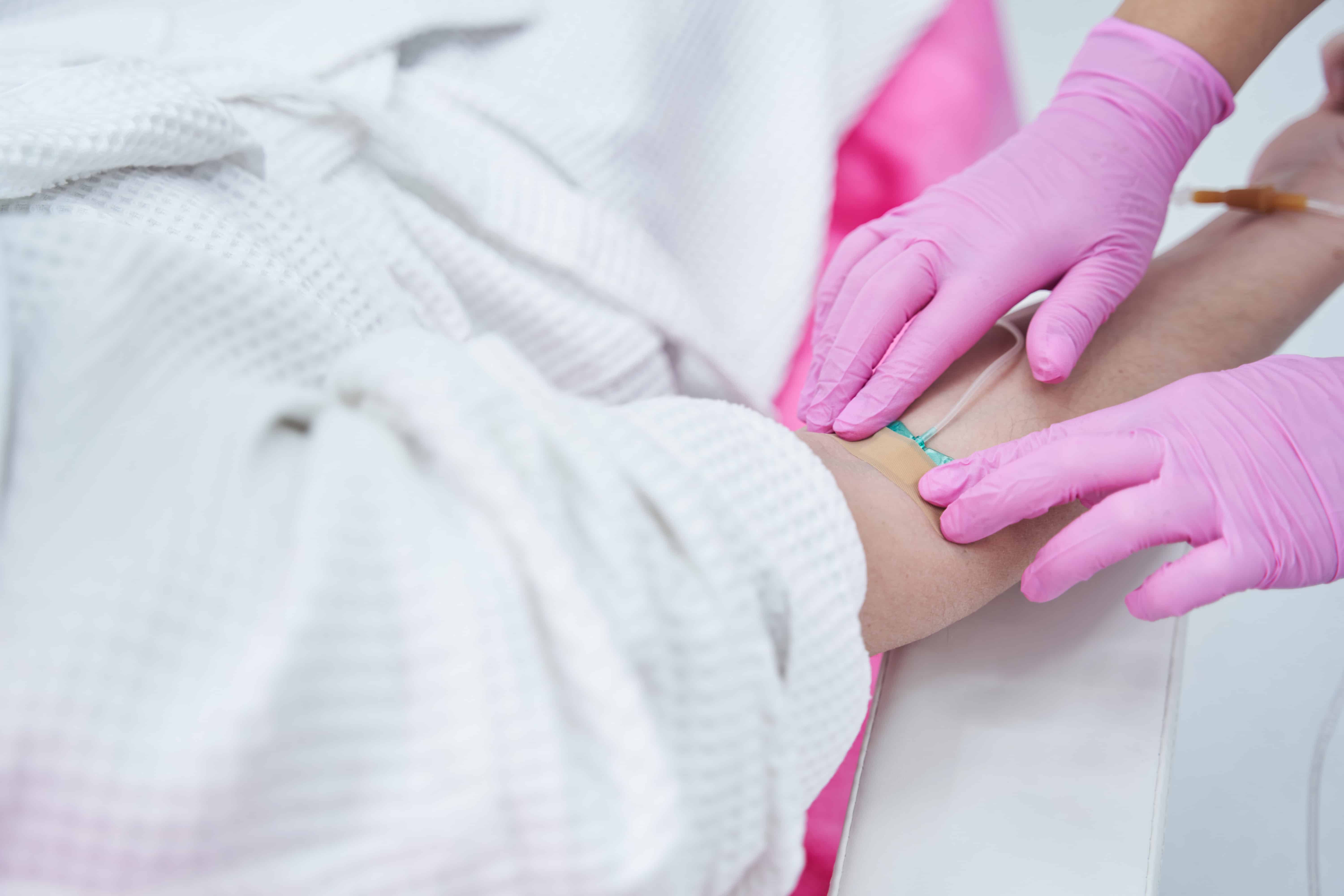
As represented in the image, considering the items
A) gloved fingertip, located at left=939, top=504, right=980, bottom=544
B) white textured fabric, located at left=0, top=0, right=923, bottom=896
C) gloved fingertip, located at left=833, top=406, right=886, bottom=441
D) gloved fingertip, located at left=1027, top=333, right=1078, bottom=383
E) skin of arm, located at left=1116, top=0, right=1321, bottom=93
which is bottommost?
gloved fingertip, located at left=939, top=504, right=980, bottom=544

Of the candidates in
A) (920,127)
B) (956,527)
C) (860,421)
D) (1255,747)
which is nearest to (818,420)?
(860,421)

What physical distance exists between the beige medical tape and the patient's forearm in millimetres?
10

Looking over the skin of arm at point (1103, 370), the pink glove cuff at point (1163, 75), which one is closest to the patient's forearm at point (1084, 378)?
the skin of arm at point (1103, 370)

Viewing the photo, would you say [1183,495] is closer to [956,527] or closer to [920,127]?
[956,527]

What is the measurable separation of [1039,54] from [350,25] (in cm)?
148

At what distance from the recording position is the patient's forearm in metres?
0.62

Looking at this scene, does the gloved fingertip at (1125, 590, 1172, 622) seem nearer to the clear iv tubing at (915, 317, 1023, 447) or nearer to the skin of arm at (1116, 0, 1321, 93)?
the clear iv tubing at (915, 317, 1023, 447)

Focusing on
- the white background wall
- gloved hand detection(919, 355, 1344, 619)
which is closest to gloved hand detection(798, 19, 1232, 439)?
gloved hand detection(919, 355, 1344, 619)

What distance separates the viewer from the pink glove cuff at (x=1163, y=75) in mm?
853

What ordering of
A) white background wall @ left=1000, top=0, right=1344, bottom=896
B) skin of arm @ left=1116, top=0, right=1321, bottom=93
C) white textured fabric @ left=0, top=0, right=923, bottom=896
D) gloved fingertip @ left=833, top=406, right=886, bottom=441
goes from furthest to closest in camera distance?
1. white background wall @ left=1000, top=0, right=1344, bottom=896
2. skin of arm @ left=1116, top=0, right=1321, bottom=93
3. gloved fingertip @ left=833, top=406, right=886, bottom=441
4. white textured fabric @ left=0, top=0, right=923, bottom=896

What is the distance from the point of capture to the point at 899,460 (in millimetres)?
688

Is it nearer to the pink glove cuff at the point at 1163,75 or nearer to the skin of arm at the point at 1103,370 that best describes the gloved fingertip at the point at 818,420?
the skin of arm at the point at 1103,370

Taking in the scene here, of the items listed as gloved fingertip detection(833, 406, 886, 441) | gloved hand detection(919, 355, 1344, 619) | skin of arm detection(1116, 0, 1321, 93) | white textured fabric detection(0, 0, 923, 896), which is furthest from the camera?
skin of arm detection(1116, 0, 1321, 93)

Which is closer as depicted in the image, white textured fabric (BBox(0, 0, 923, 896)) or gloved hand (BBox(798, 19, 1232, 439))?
white textured fabric (BBox(0, 0, 923, 896))
